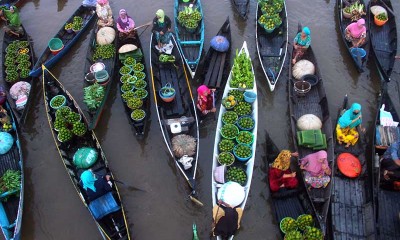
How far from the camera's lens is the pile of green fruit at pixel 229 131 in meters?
11.7

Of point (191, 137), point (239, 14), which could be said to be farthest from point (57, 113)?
point (239, 14)

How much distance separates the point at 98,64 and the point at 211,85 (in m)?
5.01

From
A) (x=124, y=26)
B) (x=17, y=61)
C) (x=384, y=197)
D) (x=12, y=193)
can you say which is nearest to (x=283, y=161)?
(x=384, y=197)

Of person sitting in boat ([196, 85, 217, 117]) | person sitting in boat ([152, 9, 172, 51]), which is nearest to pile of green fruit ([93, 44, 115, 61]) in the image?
person sitting in boat ([152, 9, 172, 51])

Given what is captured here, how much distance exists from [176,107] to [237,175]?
3860 millimetres

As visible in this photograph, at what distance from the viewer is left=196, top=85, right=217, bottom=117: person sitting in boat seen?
1210 centimetres

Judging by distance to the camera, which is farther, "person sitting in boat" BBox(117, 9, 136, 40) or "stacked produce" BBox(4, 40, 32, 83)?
"person sitting in boat" BBox(117, 9, 136, 40)

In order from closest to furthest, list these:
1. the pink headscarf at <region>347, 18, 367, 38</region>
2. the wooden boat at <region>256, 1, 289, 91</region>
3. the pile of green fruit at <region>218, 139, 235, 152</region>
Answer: the pile of green fruit at <region>218, 139, 235, 152</region> → the wooden boat at <region>256, 1, 289, 91</region> → the pink headscarf at <region>347, 18, 367, 38</region>

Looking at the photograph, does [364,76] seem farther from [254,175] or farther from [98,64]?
[98,64]

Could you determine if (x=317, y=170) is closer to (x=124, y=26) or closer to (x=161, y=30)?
(x=161, y=30)

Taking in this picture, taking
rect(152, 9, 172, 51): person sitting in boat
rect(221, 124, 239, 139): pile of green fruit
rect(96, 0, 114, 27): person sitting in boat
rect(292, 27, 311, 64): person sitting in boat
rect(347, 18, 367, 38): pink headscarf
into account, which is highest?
rect(96, 0, 114, 27): person sitting in boat

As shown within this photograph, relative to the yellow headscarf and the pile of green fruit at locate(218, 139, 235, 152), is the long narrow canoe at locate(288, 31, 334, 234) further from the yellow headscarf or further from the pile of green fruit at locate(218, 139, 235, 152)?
the pile of green fruit at locate(218, 139, 235, 152)

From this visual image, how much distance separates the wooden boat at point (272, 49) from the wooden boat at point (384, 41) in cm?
402

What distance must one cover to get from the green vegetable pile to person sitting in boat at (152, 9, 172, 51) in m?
3.46
